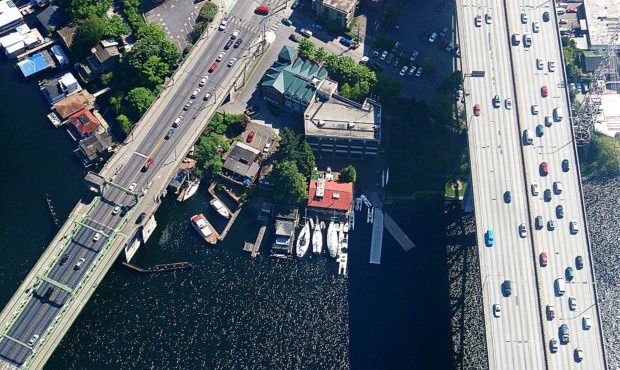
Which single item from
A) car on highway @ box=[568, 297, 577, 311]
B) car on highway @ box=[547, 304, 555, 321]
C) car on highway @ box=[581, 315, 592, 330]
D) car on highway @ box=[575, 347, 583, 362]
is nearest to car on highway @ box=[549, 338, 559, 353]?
car on highway @ box=[575, 347, 583, 362]

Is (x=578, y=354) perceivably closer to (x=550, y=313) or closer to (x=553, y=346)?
(x=553, y=346)

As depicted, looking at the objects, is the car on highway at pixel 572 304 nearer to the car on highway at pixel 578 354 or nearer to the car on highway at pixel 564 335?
the car on highway at pixel 564 335

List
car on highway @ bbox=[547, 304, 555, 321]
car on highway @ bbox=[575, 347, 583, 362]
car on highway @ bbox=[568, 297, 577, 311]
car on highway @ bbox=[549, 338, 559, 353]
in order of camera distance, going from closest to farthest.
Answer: car on highway @ bbox=[575, 347, 583, 362], car on highway @ bbox=[549, 338, 559, 353], car on highway @ bbox=[547, 304, 555, 321], car on highway @ bbox=[568, 297, 577, 311]

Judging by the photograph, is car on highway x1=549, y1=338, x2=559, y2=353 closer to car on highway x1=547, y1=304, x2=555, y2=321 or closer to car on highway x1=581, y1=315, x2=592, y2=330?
car on highway x1=547, y1=304, x2=555, y2=321

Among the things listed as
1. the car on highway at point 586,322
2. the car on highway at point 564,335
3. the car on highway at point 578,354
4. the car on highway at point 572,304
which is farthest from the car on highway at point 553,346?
the car on highway at point 572,304

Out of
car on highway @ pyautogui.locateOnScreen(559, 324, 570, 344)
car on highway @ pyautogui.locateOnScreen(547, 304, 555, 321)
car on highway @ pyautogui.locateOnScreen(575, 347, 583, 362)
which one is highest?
car on highway @ pyautogui.locateOnScreen(547, 304, 555, 321)

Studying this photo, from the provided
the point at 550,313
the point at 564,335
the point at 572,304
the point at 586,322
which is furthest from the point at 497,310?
the point at 586,322

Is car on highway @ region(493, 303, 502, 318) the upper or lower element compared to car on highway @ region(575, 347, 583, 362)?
upper

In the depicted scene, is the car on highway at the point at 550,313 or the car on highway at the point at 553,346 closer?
the car on highway at the point at 553,346
